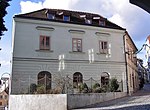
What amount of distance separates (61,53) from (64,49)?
1.83 feet

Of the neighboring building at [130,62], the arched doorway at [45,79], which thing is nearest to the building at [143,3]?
the arched doorway at [45,79]

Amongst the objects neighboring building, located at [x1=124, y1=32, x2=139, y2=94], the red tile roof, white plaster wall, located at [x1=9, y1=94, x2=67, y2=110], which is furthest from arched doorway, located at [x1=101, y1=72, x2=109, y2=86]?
white plaster wall, located at [x1=9, y1=94, x2=67, y2=110]

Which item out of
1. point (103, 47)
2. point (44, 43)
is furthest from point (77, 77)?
point (44, 43)

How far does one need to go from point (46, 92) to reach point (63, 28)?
939cm

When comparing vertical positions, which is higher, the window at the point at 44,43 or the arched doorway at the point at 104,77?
the window at the point at 44,43

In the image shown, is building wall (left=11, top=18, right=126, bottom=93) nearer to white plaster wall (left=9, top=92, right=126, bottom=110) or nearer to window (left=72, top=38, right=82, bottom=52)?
window (left=72, top=38, right=82, bottom=52)

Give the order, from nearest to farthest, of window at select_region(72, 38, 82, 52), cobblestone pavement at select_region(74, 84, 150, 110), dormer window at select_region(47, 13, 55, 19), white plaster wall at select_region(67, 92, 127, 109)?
cobblestone pavement at select_region(74, 84, 150, 110), white plaster wall at select_region(67, 92, 127, 109), window at select_region(72, 38, 82, 52), dormer window at select_region(47, 13, 55, 19)

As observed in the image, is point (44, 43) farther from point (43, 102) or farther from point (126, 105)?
point (126, 105)

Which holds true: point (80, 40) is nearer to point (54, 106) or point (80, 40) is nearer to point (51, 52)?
point (51, 52)

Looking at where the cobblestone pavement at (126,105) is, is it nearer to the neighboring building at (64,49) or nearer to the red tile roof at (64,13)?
the neighboring building at (64,49)

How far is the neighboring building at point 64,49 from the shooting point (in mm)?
23391

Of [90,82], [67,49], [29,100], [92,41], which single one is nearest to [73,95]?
[29,100]

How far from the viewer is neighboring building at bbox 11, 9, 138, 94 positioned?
23391 mm

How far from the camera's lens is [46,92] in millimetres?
18188
